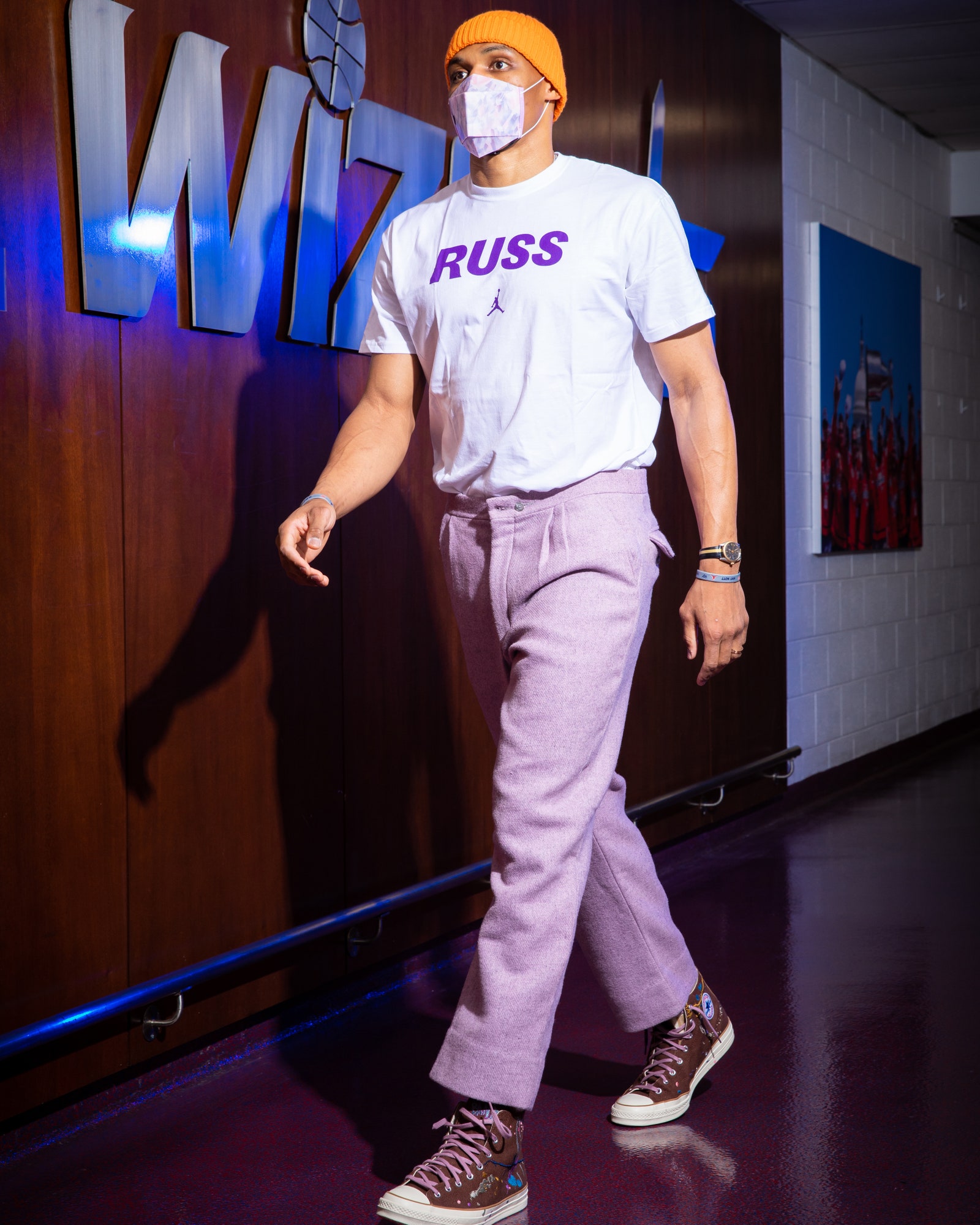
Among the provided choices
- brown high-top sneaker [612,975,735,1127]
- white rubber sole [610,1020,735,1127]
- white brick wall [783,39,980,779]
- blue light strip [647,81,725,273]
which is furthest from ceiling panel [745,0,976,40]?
white rubber sole [610,1020,735,1127]

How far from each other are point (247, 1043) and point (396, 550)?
1.00 m

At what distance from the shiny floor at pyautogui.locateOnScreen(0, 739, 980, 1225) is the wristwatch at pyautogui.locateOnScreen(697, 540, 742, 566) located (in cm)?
84

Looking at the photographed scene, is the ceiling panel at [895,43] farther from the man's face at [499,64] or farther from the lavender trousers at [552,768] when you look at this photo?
the lavender trousers at [552,768]

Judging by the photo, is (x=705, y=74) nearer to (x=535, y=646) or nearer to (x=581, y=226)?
(x=581, y=226)

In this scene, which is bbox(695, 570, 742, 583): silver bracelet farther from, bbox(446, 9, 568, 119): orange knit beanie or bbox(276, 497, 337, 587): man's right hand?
bbox(446, 9, 568, 119): orange knit beanie

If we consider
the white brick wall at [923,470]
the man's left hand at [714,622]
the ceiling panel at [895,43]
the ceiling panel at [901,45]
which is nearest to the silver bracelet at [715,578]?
the man's left hand at [714,622]

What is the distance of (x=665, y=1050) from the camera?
6.84ft

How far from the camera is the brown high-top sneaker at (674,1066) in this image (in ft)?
6.76

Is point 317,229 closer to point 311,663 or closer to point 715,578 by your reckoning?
point 311,663

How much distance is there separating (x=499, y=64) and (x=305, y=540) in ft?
2.40

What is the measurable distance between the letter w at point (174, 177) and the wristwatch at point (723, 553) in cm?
99

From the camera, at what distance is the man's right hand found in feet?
5.80

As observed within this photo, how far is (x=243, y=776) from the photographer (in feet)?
8.09

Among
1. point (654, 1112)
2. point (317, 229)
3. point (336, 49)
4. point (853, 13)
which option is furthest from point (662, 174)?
point (654, 1112)
